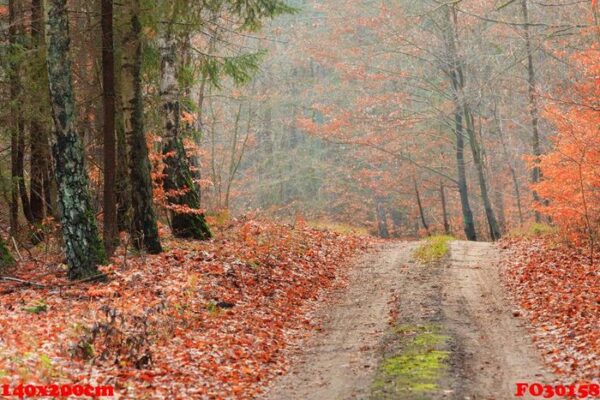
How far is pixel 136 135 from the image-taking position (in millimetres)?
14102

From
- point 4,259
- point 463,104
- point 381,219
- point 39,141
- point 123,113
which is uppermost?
point 463,104

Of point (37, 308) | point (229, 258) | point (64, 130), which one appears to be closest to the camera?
point (37, 308)

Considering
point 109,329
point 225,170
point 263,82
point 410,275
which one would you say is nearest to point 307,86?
point 263,82

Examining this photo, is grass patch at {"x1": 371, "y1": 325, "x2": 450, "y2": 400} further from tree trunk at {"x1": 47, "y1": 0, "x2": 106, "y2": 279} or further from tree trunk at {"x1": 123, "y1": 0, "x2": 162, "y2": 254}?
tree trunk at {"x1": 123, "y1": 0, "x2": 162, "y2": 254}

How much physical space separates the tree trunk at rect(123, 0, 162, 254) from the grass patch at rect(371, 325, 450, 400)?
6273 mm

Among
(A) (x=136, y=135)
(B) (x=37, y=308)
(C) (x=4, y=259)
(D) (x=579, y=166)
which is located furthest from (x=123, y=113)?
(D) (x=579, y=166)

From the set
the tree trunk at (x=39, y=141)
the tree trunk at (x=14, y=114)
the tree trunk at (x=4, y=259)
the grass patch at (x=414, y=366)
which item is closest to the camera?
the grass patch at (x=414, y=366)

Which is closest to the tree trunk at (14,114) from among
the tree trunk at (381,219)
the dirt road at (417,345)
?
the dirt road at (417,345)

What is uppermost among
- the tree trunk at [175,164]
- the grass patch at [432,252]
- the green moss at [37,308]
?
the tree trunk at [175,164]

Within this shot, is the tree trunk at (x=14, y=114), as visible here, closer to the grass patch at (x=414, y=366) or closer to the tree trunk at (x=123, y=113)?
the tree trunk at (x=123, y=113)

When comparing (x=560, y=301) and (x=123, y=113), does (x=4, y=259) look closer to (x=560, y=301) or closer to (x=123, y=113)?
(x=123, y=113)

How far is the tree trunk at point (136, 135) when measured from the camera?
1407cm

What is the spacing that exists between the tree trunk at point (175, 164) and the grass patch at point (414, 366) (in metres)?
7.83

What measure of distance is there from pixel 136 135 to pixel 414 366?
26.4 ft
